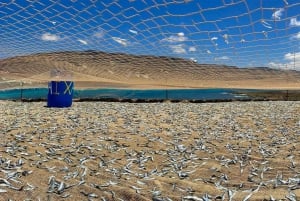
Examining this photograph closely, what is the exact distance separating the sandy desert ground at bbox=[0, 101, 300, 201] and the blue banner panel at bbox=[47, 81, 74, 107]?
5.37 metres

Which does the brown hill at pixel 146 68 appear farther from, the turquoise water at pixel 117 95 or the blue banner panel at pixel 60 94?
the turquoise water at pixel 117 95

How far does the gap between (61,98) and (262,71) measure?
7.26 metres

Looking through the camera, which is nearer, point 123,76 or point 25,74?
point 123,76

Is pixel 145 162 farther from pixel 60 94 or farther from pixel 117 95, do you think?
pixel 117 95

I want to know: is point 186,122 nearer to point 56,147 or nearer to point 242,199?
point 56,147

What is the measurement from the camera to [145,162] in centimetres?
486

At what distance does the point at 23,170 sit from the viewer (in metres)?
4.01

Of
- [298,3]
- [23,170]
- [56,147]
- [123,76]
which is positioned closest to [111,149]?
[56,147]

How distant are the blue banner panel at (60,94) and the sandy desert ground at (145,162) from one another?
5371 mm

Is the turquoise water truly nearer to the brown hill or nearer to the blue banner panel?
the brown hill

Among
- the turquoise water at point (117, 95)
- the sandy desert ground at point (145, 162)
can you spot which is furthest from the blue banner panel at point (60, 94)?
the turquoise water at point (117, 95)

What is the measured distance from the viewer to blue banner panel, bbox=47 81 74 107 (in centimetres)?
1347

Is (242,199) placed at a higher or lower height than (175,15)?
lower

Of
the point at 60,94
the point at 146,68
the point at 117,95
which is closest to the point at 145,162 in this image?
the point at 146,68
